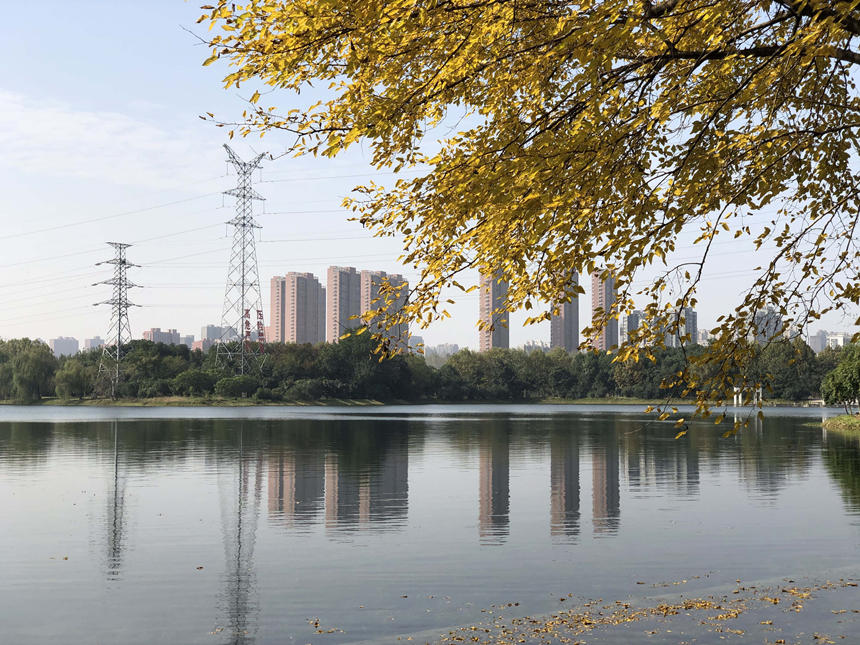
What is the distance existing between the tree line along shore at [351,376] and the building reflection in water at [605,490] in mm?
35466

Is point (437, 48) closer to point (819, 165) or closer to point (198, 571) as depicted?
point (819, 165)

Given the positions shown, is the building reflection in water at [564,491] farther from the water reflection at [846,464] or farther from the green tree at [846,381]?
the green tree at [846,381]

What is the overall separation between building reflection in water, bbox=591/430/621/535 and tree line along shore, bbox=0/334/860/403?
35.5 metres

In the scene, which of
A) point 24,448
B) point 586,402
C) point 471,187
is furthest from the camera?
point 586,402

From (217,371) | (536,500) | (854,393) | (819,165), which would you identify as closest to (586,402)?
(217,371)

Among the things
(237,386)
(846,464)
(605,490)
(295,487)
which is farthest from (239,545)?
(237,386)

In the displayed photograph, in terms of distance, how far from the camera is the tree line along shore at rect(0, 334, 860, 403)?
369ft

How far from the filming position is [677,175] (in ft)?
28.7

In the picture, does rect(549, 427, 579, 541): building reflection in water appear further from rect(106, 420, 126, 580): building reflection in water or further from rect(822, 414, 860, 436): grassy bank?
rect(822, 414, 860, 436): grassy bank

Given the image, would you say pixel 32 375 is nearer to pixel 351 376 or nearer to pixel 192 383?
pixel 192 383

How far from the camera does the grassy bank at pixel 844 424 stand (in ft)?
197

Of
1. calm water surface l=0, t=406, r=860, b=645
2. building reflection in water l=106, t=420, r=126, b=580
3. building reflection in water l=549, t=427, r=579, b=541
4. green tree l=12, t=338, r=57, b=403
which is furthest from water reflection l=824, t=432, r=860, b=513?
green tree l=12, t=338, r=57, b=403

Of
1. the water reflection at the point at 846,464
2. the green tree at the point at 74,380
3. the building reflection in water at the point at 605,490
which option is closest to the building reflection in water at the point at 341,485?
the building reflection in water at the point at 605,490

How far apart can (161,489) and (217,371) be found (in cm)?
9627
